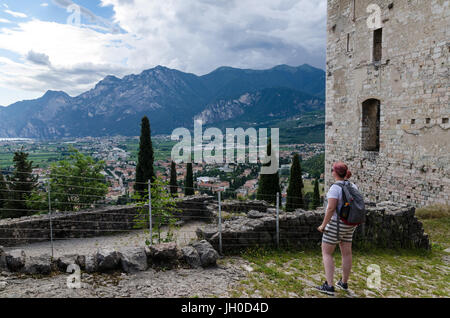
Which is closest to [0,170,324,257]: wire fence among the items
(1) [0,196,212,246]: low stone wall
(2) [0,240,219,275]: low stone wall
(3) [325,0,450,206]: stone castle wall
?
(1) [0,196,212,246]: low stone wall

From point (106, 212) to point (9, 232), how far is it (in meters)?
2.81

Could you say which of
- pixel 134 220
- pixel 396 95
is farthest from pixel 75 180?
pixel 396 95

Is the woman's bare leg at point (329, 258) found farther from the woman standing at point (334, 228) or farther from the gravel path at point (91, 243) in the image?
the gravel path at point (91, 243)

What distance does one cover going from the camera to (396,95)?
11.2 meters

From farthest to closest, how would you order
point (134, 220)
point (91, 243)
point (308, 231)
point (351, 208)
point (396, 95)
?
point (396, 95) → point (91, 243) → point (134, 220) → point (308, 231) → point (351, 208)

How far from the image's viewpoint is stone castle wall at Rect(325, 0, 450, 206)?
9.80 m

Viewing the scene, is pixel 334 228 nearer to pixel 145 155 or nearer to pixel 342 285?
pixel 342 285

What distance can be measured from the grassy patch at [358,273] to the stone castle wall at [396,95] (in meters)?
4.31

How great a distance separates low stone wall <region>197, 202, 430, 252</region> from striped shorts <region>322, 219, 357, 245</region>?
2302mm

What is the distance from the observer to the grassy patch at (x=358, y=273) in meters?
4.22

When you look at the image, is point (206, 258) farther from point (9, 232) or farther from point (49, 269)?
point (9, 232)

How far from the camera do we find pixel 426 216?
9.65 meters

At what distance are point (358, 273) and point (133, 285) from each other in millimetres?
3735
